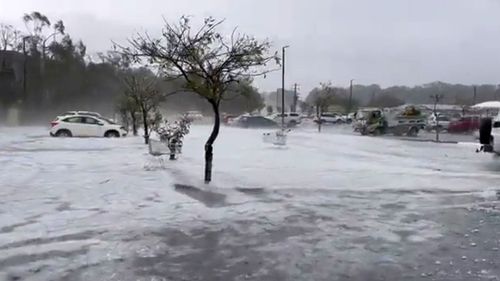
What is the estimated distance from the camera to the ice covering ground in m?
5.90

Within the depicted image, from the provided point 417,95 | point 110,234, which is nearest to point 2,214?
point 110,234

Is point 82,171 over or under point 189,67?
under

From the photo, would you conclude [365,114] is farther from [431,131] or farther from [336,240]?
[336,240]

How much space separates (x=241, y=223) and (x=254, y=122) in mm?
49550

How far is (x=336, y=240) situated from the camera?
718cm

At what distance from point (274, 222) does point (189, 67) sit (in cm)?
667

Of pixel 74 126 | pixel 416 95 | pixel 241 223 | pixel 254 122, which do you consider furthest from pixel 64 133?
pixel 416 95

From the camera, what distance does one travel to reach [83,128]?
1283 inches

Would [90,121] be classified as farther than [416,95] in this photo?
No

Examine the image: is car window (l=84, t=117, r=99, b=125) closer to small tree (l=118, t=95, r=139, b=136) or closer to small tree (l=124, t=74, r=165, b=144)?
small tree (l=118, t=95, r=139, b=136)

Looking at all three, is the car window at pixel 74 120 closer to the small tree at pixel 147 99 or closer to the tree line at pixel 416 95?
the small tree at pixel 147 99

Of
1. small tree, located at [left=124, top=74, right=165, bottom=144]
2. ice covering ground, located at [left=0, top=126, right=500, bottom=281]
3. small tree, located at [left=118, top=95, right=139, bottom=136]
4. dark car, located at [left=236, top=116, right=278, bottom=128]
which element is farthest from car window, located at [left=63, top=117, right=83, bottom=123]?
dark car, located at [left=236, top=116, right=278, bottom=128]

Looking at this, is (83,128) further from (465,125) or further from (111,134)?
(465,125)

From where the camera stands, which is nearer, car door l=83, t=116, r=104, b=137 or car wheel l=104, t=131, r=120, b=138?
car wheel l=104, t=131, r=120, b=138
